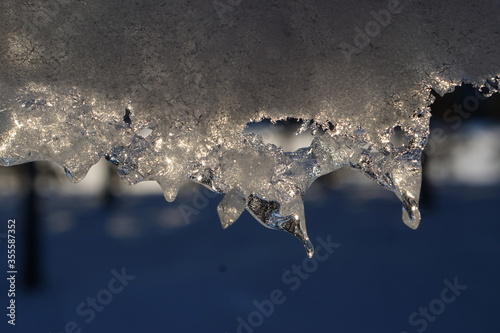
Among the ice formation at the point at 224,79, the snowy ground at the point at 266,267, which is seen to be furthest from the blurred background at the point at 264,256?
the ice formation at the point at 224,79

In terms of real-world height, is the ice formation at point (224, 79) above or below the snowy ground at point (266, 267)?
above

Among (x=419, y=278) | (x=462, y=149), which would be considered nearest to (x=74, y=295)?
(x=419, y=278)

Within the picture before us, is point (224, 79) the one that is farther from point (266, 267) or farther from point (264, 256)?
point (264, 256)

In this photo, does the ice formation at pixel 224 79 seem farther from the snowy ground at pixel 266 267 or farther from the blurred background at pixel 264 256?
the snowy ground at pixel 266 267

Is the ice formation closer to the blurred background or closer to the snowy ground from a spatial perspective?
the blurred background

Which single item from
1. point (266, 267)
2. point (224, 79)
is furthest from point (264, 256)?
point (224, 79)

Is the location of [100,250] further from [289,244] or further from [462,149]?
[462,149]

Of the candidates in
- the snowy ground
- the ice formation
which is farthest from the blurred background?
the ice formation
